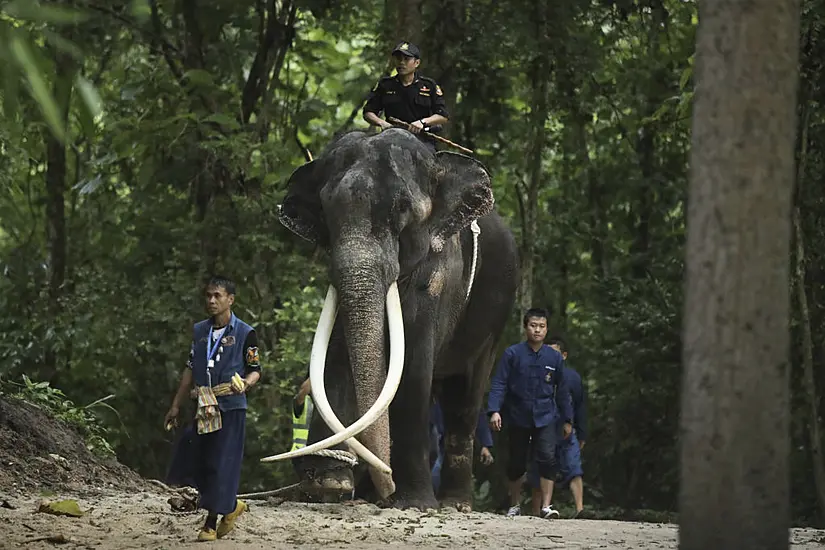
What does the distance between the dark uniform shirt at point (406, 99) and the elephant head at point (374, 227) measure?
37 centimetres

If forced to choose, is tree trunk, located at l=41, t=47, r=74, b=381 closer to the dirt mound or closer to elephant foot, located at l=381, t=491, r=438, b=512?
the dirt mound

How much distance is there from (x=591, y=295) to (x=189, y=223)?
4.86 m

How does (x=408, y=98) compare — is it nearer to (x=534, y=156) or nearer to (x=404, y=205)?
(x=404, y=205)

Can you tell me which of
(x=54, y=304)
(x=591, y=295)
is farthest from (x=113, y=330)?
(x=591, y=295)

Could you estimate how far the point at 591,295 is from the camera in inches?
702

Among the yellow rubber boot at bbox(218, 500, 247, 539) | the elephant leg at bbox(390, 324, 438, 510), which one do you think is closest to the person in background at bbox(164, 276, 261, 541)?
the yellow rubber boot at bbox(218, 500, 247, 539)

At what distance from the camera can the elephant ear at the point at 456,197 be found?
421 inches

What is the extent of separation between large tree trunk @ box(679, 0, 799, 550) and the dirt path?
283cm

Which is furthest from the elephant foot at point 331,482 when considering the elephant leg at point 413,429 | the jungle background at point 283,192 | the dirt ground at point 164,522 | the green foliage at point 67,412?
the jungle background at point 283,192

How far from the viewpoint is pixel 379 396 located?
9477 mm

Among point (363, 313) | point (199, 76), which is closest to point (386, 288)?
point (363, 313)

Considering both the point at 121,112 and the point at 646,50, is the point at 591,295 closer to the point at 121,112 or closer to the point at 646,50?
the point at 646,50

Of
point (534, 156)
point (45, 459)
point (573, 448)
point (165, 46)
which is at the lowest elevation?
point (45, 459)

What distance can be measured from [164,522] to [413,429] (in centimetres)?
234
